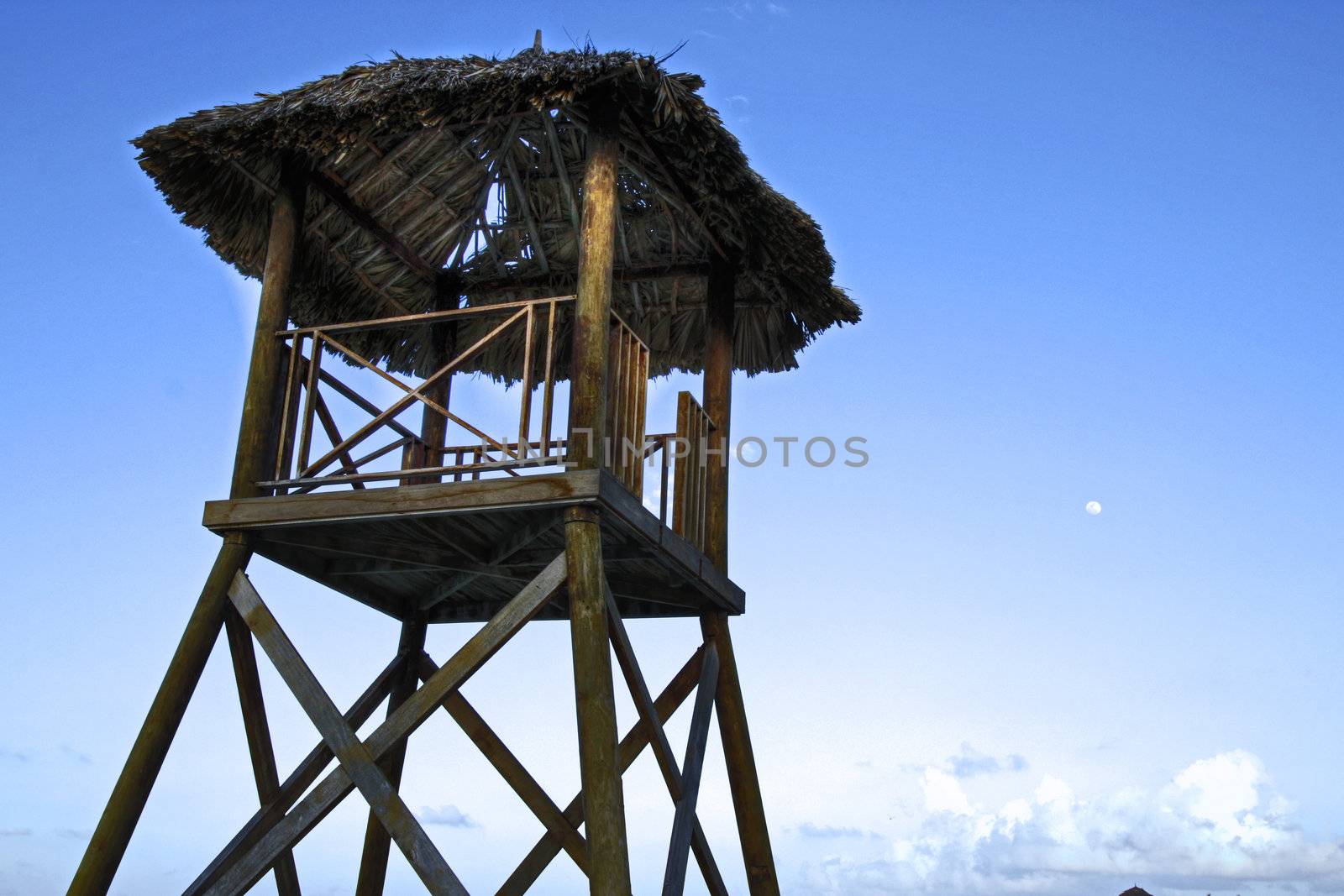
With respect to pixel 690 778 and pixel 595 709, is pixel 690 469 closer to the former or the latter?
pixel 690 778

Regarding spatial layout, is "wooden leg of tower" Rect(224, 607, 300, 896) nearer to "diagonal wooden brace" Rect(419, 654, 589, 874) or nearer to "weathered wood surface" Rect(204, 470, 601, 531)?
"weathered wood surface" Rect(204, 470, 601, 531)

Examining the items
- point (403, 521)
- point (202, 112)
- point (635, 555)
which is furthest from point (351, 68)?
point (635, 555)

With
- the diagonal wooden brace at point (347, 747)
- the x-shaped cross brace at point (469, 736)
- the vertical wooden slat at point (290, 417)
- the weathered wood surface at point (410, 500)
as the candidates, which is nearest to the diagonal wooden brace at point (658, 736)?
the x-shaped cross brace at point (469, 736)

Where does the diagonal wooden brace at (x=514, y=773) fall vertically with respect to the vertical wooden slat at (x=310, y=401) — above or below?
below

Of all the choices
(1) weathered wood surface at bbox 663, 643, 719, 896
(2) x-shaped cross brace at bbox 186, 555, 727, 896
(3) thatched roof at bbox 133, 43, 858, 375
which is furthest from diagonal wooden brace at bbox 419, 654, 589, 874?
(3) thatched roof at bbox 133, 43, 858, 375

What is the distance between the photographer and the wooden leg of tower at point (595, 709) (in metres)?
7.08

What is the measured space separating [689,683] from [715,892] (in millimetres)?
1523

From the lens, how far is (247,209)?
32.9 feet

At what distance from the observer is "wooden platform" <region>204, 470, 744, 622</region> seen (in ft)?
25.6

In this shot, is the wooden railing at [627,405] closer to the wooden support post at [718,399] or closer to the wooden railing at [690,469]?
the wooden railing at [690,469]

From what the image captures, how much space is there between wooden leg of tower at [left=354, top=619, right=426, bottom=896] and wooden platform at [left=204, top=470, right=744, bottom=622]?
0.36 meters

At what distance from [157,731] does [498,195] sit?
531cm

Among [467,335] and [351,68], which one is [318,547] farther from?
[467,335]

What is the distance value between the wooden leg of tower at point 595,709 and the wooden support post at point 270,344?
219cm
